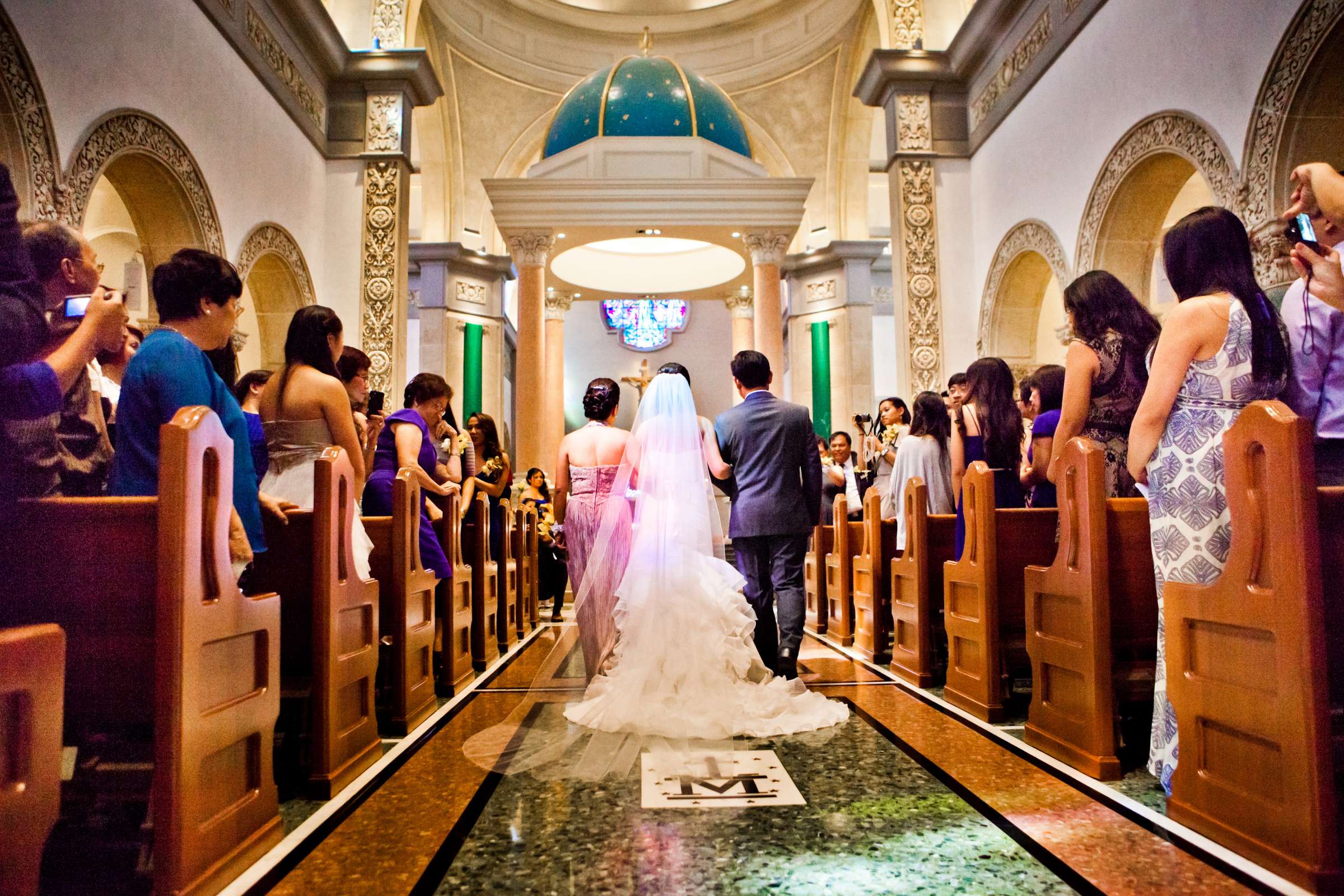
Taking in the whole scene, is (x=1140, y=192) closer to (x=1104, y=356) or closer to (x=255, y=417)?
(x=1104, y=356)

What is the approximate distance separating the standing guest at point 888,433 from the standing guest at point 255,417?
12.6 ft

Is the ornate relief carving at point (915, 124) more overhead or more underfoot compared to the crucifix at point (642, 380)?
more overhead

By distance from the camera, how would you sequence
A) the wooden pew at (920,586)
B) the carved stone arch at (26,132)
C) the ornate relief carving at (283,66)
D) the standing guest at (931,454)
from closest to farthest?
1. the wooden pew at (920,586)
2. the standing guest at (931,454)
3. the carved stone arch at (26,132)
4. the ornate relief carving at (283,66)

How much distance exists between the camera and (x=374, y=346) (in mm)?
9656

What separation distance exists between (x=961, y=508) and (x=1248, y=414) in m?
1.92

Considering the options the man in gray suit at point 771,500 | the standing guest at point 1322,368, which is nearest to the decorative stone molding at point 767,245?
the man in gray suit at point 771,500

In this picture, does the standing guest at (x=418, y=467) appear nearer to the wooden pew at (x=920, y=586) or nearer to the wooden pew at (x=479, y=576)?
the wooden pew at (x=479, y=576)

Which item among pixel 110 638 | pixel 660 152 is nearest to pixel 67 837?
pixel 110 638

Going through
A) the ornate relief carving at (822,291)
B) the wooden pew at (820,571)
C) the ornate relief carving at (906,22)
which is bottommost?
the wooden pew at (820,571)

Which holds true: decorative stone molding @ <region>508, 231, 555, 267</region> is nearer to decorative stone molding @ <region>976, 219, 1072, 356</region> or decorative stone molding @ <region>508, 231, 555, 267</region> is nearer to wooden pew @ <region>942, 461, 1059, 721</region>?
decorative stone molding @ <region>976, 219, 1072, 356</region>

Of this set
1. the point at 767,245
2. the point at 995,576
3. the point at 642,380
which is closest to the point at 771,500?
the point at 995,576

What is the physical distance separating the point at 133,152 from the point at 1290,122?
→ 307 inches

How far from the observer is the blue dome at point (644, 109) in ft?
33.2

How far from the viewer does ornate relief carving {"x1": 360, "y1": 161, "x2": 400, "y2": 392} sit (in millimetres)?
9664
